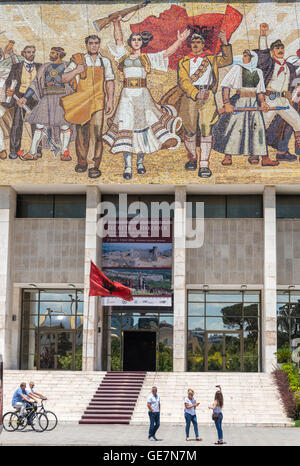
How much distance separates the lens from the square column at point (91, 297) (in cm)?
3800

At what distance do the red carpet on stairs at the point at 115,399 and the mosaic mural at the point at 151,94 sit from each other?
35.5 ft

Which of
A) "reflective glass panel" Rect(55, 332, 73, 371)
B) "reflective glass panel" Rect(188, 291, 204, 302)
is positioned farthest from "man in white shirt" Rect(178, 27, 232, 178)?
"reflective glass panel" Rect(55, 332, 73, 371)

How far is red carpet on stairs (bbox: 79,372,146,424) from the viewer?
29172mm

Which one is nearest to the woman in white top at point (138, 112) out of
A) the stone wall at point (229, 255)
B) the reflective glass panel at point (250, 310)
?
the stone wall at point (229, 255)

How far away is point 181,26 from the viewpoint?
130ft

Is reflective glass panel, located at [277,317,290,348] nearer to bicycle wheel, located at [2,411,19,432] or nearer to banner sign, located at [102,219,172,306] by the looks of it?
banner sign, located at [102,219,172,306]

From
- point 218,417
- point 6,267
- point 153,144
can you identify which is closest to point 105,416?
point 218,417

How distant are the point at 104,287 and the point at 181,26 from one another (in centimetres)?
1501

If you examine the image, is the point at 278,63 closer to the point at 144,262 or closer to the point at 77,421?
the point at 144,262

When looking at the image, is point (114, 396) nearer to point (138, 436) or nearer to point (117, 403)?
point (117, 403)

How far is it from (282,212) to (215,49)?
32.5 feet

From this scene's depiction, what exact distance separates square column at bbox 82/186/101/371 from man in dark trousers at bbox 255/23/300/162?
1052 cm
